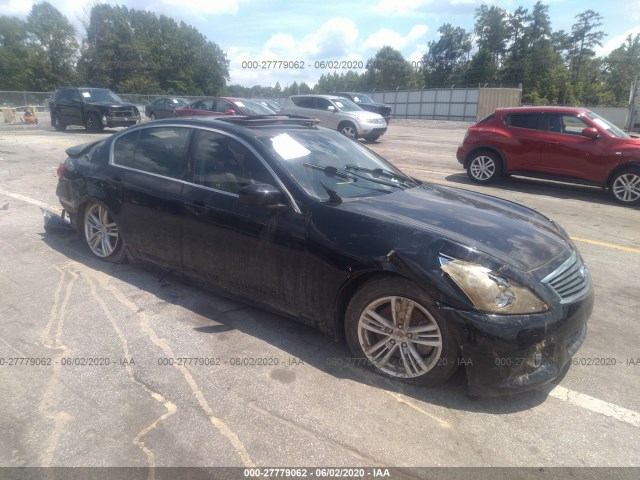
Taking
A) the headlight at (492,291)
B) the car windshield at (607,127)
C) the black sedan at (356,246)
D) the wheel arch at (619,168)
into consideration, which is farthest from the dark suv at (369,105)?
the headlight at (492,291)

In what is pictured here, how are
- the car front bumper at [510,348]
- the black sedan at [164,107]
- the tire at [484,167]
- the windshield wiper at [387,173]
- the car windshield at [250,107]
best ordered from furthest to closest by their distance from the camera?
the black sedan at [164,107] → the car windshield at [250,107] → the tire at [484,167] → the windshield wiper at [387,173] → the car front bumper at [510,348]

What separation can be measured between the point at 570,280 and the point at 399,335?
1.16 m

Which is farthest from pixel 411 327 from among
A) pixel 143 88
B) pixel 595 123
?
pixel 143 88

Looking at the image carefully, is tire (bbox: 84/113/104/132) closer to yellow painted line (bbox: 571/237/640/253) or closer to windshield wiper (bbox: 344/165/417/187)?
windshield wiper (bbox: 344/165/417/187)

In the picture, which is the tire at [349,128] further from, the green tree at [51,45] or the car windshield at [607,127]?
the green tree at [51,45]

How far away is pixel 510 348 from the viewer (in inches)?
105

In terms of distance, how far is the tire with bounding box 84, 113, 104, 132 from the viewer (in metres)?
19.4

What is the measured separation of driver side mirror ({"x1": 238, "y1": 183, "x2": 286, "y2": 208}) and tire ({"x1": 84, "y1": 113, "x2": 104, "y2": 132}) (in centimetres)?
1872

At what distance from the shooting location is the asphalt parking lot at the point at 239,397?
245 cm

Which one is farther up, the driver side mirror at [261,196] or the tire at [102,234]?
the driver side mirror at [261,196]

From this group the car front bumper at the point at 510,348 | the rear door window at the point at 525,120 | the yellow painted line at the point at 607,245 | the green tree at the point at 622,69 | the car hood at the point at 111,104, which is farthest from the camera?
the green tree at the point at 622,69

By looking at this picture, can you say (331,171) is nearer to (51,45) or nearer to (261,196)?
(261,196)

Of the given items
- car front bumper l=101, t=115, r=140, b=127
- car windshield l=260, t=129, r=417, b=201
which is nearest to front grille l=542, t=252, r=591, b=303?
car windshield l=260, t=129, r=417, b=201

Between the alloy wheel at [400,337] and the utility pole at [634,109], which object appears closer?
the alloy wheel at [400,337]
